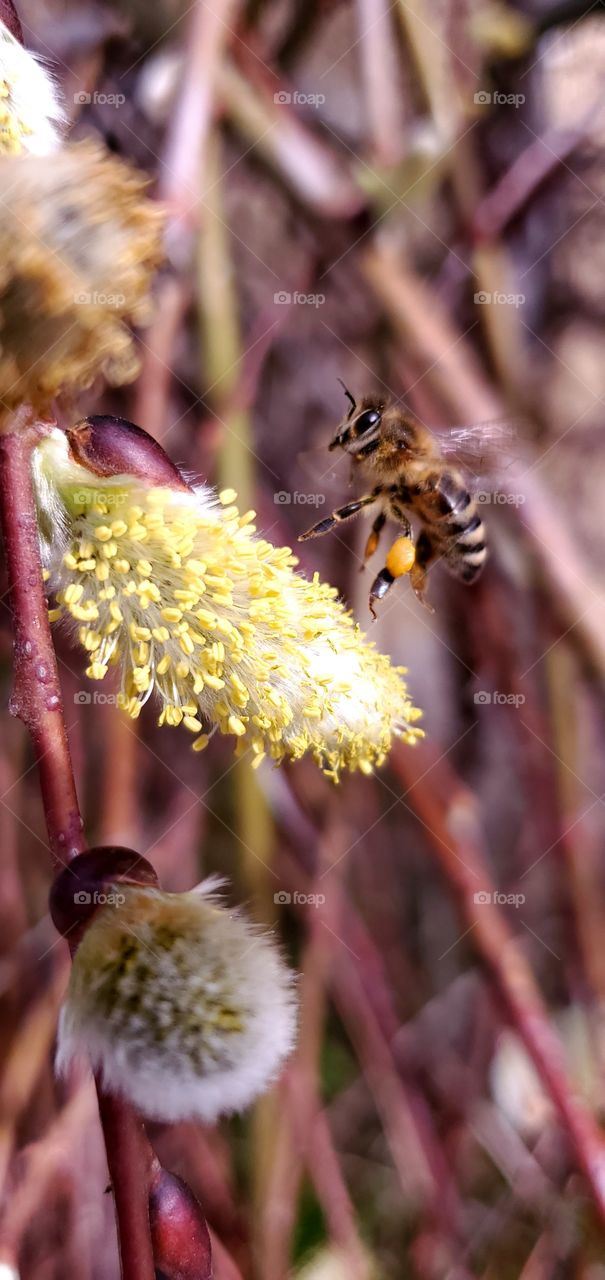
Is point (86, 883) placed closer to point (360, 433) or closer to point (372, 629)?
point (360, 433)

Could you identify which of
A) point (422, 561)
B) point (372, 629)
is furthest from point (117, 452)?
point (372, 629)

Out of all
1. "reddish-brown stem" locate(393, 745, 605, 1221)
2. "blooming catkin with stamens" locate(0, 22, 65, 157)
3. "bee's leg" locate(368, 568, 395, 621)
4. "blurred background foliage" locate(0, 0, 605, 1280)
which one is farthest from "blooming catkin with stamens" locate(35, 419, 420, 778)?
"reddish-brown stem" locate(393, 745, 605, 1221)

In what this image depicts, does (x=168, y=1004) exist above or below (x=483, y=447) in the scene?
below

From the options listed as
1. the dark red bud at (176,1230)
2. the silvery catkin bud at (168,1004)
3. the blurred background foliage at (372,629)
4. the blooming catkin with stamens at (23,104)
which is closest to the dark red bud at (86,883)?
the silvery catkin bud at (168,1004)

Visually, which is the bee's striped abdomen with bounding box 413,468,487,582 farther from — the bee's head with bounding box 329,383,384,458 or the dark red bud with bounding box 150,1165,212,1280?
the dark red bud with bounding box 150,1165,212,1280

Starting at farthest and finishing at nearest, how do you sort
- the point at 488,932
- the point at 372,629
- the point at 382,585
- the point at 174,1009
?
1. the point at 372,629
2. the point at 488,932
3. the point at 382,585
4. the point at 174,1009

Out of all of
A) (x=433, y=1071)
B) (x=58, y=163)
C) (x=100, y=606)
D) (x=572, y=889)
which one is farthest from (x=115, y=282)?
(x=433, y=1071)

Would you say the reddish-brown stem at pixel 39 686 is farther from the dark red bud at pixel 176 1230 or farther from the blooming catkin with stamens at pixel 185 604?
the dark red bud at pixel 176 1230
